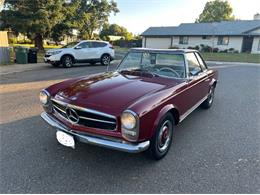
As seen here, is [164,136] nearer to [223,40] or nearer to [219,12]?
[223,40]

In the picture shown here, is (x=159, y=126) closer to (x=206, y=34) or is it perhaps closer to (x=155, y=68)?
(x=155, y=68)

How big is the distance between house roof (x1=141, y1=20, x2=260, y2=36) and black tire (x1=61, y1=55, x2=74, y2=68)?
26836 mm

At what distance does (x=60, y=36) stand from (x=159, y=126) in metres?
21.9

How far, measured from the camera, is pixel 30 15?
17.2m

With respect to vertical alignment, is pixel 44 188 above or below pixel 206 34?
below

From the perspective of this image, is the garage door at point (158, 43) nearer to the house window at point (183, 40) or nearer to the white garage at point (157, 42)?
the white garage at point (157, 42)

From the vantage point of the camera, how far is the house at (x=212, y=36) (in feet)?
105

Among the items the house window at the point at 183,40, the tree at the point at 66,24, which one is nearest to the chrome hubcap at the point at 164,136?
the tree at the point at 66,24

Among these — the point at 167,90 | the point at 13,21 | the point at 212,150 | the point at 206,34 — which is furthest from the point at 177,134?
the point at 206,34

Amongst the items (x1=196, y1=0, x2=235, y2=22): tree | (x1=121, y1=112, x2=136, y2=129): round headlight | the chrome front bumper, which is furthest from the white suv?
(x1=196, y1=0, x2=235, y2=22): tree

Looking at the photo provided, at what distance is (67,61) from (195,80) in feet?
33.4

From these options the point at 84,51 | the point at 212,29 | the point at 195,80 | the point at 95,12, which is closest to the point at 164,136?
the point at 195,80

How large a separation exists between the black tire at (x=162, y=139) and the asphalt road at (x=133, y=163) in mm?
129

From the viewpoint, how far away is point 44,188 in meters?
2.59
